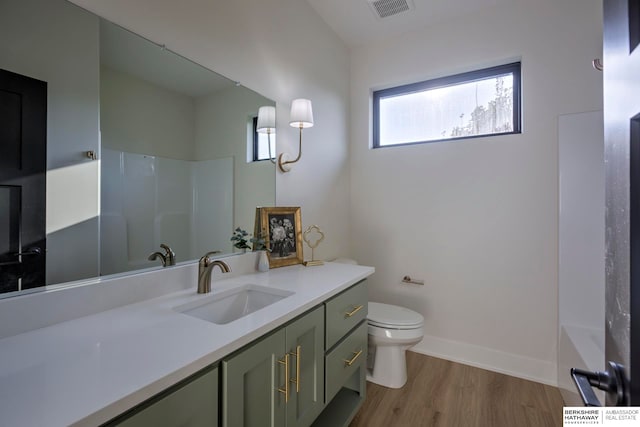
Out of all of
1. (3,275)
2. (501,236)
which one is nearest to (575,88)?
(501,236)

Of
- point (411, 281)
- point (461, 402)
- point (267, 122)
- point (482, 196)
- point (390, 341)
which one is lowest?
point (461, 402)

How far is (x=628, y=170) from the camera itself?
1.45 ft

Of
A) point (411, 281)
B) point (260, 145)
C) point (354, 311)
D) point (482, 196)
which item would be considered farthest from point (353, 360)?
point (482, 196)

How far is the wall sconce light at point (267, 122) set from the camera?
1.75m

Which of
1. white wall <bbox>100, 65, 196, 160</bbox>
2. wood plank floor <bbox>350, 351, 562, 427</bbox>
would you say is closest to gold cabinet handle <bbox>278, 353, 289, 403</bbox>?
wood plank floor <bbox>350, 351, 562, 427</bbox>

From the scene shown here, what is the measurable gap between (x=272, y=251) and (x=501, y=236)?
1698 millimetres

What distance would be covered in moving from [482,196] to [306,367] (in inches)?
73.1

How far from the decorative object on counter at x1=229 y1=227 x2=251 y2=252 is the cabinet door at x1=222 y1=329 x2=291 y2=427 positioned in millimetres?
712

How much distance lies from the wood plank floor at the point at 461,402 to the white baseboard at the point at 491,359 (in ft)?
0.19

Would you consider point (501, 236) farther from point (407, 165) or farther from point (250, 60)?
point (250, 60)

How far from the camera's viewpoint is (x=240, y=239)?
1.60 m

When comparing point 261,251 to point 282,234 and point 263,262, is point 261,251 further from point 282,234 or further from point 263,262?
point 282,234

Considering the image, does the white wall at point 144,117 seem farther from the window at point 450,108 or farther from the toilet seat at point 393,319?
the window at point 450,108

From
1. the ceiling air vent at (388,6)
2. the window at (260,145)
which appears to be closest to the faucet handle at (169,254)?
the window at (260,145)
